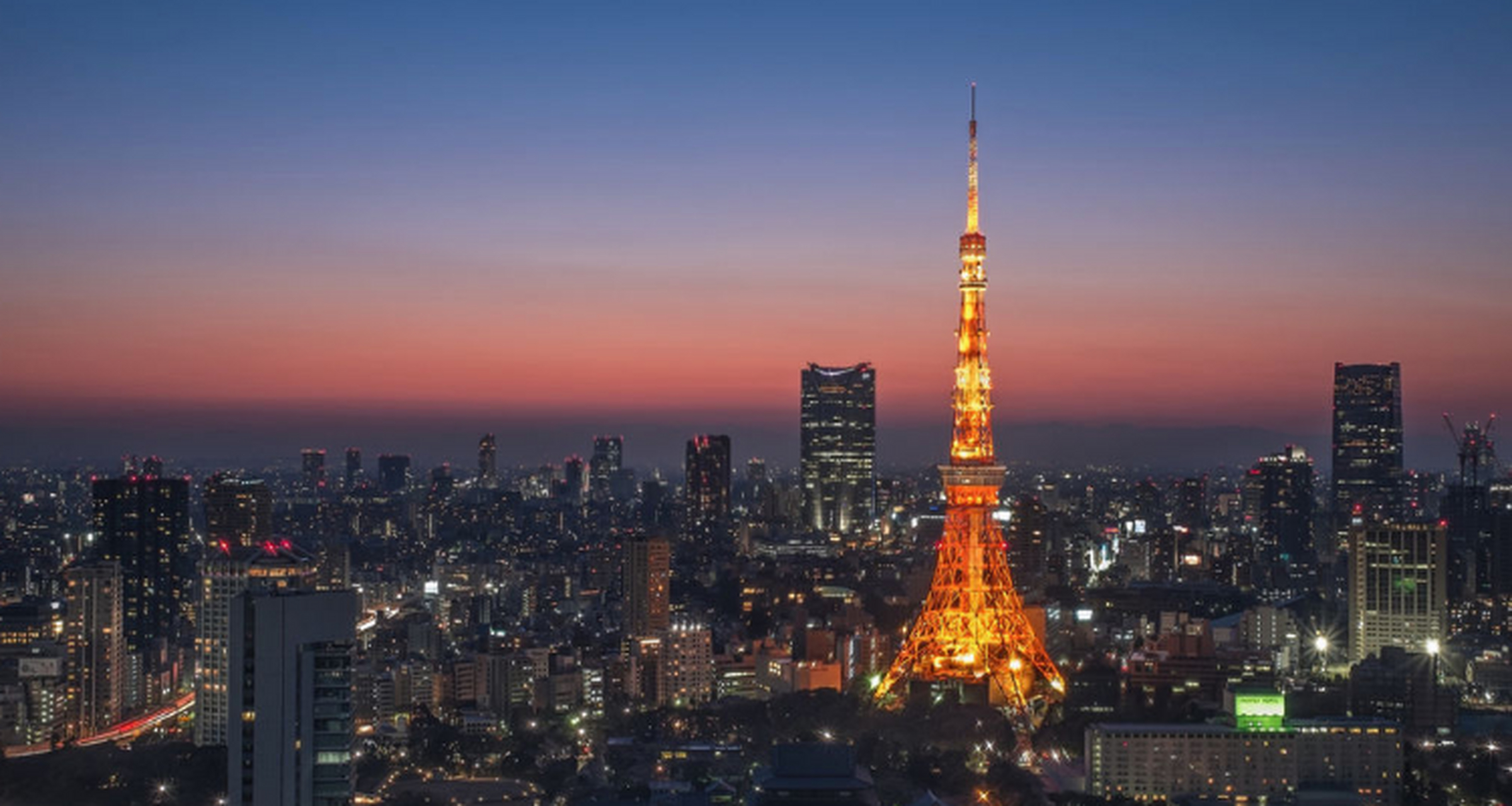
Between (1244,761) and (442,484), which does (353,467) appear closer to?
(442,484)

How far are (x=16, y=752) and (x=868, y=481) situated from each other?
3506 centimetres

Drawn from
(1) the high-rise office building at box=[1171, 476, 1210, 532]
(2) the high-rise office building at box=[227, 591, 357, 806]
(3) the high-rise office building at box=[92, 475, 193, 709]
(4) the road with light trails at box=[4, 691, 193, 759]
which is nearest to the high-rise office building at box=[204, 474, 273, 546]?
A: (3) the high-rise office building at box=[92, 475, 193, 709]

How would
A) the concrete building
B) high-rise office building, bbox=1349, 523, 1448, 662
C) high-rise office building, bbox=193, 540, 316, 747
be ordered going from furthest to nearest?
high-rise office building, bbox=1349, 523, 1448, 662 < the concrete building < high-rise office building, bbox=193, 540, 316, 747

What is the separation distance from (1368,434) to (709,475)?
64.7 ft

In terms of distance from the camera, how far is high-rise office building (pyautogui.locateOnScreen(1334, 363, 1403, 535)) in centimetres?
4478

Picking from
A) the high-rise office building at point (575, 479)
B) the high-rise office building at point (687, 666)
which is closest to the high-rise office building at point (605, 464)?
the high-rise office building at point (575, 479)

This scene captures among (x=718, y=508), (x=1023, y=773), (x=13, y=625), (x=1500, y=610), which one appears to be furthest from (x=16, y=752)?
(x=718, y=508)

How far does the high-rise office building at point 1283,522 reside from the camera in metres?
39.8

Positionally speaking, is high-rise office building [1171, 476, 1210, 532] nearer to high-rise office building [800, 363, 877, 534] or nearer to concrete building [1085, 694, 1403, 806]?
high-rise office building [800, 363, 877, 534]

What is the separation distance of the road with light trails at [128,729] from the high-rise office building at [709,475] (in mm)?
29885

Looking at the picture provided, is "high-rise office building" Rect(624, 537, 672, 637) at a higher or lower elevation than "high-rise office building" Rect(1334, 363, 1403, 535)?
lower

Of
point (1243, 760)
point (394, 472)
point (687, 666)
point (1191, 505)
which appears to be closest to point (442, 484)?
point (394, 472)

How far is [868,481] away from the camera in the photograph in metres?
53.6

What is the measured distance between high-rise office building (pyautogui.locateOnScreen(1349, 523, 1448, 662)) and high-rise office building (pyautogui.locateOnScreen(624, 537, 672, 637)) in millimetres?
11819
